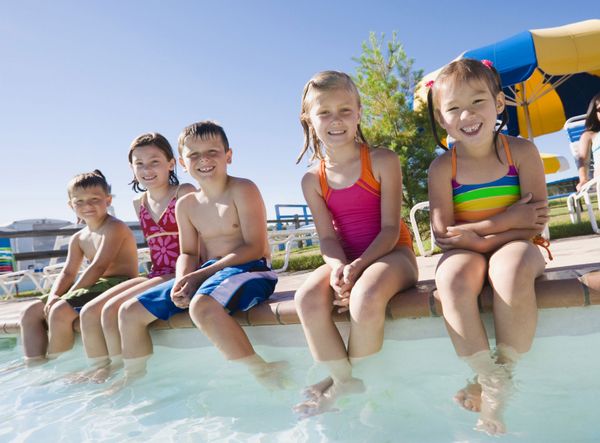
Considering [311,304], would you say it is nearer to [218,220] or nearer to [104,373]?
[218,220]

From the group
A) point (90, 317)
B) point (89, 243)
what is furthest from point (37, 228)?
point (90, 317)

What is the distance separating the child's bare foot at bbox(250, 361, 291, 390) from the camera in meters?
2.15

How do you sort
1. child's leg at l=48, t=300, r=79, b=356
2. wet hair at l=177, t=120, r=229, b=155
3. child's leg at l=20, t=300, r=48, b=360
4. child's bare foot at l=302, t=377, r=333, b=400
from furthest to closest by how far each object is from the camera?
child's leg at l=20, t=300, r=48, b=360 → child's leg at l=48, t=300, r=79, b=356 → wet hair at l=177, t=120, r=229, b=155 → child's bare foot at l=302, t=377, r=333, b=400

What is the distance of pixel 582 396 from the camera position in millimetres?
1688

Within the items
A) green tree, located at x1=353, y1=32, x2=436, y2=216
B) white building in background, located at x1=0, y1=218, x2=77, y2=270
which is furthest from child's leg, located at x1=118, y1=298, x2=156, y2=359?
white building in background, located at x1=0, y1=218, x2=77, y2=270

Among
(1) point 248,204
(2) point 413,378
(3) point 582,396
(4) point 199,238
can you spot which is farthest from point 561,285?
(4) point 199,238

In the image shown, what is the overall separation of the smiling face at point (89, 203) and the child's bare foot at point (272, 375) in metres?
2.03

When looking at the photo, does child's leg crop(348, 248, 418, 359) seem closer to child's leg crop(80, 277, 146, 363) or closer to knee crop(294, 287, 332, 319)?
knee crop(294, 287, 332, 319)

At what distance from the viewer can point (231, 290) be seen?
2.39 meters

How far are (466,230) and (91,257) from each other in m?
2.95

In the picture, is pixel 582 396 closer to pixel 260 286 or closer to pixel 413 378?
pixel 413 378

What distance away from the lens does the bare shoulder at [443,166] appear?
228cm

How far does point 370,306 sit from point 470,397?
20.0 inches

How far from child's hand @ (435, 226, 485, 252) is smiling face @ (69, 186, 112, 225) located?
266 centimetres
